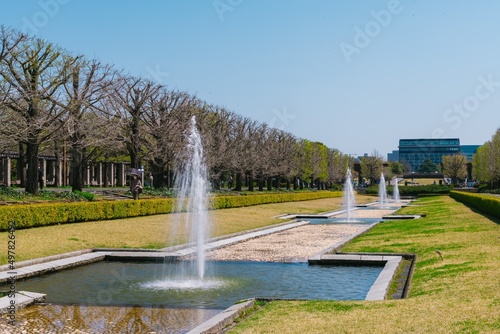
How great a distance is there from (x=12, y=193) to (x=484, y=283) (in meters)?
23.7

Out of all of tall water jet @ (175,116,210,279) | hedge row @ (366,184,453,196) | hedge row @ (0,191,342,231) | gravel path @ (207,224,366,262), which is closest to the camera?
tall water jet @ (175,116,210,279)

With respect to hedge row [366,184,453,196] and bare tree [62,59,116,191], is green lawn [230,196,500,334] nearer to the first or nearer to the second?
bare tree [62,59,116,191]

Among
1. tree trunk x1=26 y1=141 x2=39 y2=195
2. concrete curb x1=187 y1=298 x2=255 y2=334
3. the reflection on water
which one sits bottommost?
the reflection on water

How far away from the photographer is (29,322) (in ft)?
27.8

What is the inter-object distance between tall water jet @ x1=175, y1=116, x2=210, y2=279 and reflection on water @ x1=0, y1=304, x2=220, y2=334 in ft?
11.1

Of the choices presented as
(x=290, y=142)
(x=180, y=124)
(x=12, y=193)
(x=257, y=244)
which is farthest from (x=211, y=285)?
(x=290, y=142)

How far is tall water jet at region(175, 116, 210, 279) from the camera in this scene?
543 inches

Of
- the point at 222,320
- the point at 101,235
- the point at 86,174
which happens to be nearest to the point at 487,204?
the point at 101,235

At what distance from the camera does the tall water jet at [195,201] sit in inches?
543

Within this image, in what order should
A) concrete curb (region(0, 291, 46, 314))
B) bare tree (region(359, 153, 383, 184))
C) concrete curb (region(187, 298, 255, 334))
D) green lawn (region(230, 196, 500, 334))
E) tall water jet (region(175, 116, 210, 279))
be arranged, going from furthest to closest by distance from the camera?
bare tree (region(359, 153, 383, 184)) < tall water jet (region(175, 116, 210, 279)) < concrete curb (region(0, 291, 46, 314)) < concrete curb (region(187, 298, 255, 334)) < green lawn (region(230, 196, 500, 334))

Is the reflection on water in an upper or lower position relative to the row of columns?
lower

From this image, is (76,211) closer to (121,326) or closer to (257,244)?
(257,244)

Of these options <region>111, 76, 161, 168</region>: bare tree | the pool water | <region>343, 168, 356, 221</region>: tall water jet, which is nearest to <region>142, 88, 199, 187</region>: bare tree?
<region>111, 76, 161, 168</region>: bare tree

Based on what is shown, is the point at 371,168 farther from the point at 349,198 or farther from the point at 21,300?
the point at 21,300
